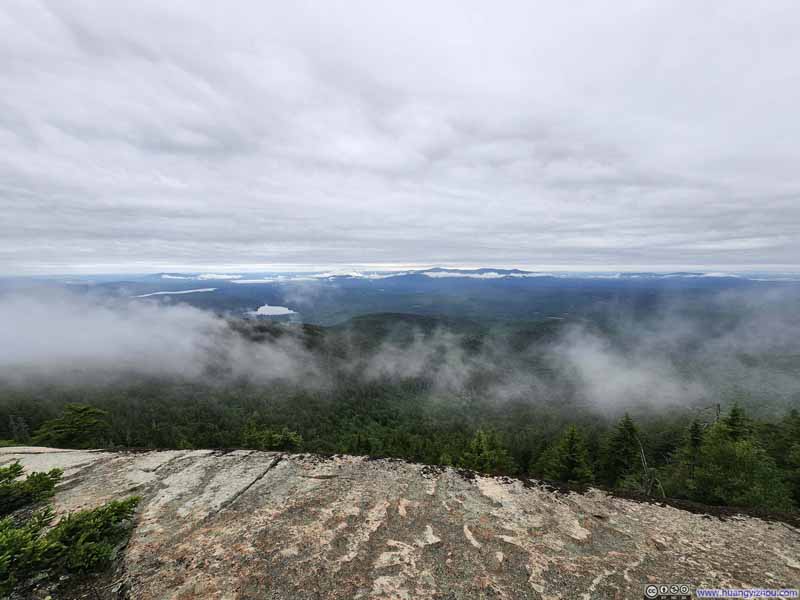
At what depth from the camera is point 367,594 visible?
270 inches

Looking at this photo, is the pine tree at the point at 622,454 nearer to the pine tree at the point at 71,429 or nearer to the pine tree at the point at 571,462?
the pine tree at the point at 571,462

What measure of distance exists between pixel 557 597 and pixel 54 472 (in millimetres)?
14452

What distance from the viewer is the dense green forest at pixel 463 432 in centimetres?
2442

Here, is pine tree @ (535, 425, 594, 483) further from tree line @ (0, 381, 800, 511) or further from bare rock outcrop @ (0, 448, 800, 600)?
bare rock outcrop @ (0, 448, 800, 600)

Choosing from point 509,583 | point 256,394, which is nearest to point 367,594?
point 509,583

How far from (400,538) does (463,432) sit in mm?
132980

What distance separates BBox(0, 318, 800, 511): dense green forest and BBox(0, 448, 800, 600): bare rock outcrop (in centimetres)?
273

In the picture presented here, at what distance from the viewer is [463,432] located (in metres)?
129

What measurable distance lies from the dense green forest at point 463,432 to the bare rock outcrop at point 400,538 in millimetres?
2730

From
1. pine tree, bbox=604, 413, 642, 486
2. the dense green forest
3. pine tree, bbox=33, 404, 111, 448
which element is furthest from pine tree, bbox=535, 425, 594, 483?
pine tree, bbox=33, 404, 111, 448

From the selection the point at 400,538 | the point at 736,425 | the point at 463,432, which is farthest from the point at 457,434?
the point at 400,538

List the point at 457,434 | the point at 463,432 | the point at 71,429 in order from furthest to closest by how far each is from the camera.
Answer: the point at 463,432 → the point at 457,434 → the point at 71,429

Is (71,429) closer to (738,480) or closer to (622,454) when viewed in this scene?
(738,480)

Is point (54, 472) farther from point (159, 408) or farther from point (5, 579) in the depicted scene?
point (159, 408)
